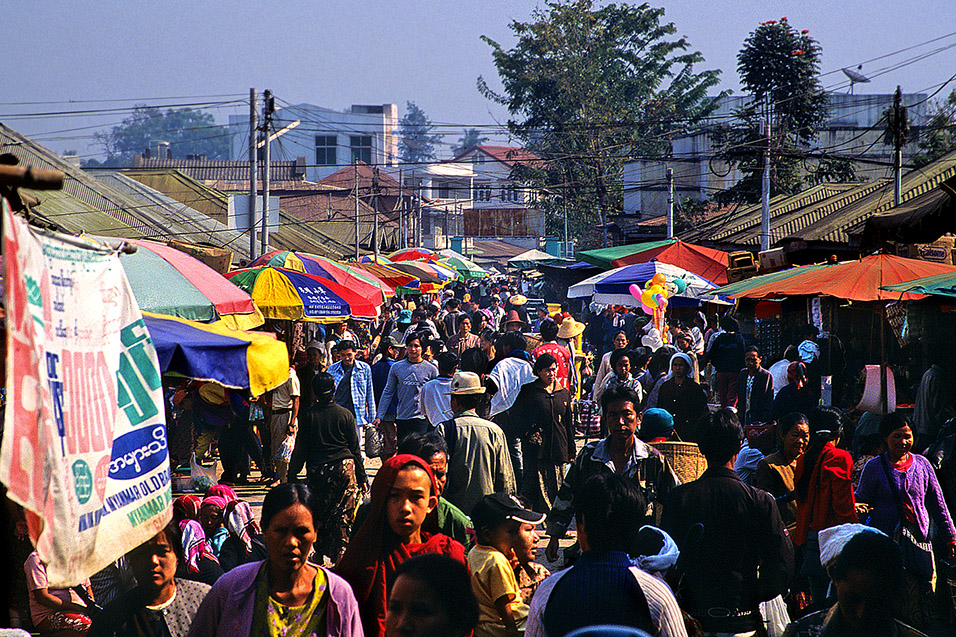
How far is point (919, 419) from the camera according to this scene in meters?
8.72

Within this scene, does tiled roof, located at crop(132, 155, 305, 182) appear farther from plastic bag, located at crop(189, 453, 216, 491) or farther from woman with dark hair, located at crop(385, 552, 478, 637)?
woman with dark hair, located at crop(385, 552, 478, 637)

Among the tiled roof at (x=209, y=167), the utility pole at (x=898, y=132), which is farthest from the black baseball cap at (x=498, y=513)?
the tiled roof at (x=209, y=167)

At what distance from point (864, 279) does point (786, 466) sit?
13.2 feet

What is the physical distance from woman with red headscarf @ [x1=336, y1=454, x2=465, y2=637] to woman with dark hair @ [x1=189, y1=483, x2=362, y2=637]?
341 mm

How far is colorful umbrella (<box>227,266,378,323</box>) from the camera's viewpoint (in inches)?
426

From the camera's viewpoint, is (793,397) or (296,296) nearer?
(793,397)

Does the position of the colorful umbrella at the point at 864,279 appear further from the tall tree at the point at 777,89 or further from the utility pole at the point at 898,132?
the tall tree at the point at 777,89

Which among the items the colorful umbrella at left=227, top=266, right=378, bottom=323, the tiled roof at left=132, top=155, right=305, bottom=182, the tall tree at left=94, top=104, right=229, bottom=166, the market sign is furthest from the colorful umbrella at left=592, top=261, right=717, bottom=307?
the tall tree at left=94, top=104, right=229, bottom=166

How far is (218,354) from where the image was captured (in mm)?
5754

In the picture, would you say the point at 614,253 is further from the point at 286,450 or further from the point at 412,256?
the point at 286,450

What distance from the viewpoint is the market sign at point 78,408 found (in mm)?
2512

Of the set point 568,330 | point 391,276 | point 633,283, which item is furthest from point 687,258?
point 391,276

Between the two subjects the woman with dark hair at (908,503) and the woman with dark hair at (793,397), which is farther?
the woman with dark hair at (793,397)

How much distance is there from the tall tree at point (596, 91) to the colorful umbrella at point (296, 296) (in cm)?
3719
